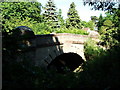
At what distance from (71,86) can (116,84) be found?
1.00m

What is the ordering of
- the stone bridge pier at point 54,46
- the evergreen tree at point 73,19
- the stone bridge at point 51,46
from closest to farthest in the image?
the stone bridge at point 51,46 < the stone bridge pier at point 54,46 < the evergreen tree at point 73,19

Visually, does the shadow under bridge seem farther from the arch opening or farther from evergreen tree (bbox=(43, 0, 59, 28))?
evergreen tree (bbox=(43, 0, 59, 28))

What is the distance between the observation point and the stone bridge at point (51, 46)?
30.6 ft

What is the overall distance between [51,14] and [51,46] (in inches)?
1043

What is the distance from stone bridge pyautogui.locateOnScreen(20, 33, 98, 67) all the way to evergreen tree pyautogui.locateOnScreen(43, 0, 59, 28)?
76.1ft

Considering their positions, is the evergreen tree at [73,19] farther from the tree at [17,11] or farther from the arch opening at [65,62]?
Answer: the arch opening at [65,62]

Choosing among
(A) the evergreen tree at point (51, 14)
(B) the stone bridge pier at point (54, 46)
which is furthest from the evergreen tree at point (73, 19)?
(B) the stone bridge pier at point (54, 46)

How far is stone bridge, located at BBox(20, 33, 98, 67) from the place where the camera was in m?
9.31

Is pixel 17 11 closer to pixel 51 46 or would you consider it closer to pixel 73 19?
pixel 73 19

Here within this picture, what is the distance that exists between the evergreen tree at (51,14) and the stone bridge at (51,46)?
23195 millimetres

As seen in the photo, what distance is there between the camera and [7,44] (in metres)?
4.83

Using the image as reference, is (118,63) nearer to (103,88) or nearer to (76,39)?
(103,88)

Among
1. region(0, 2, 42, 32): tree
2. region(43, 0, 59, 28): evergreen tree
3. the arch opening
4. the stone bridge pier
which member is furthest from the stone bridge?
region(43, 0, 59, 28): evergreen tree

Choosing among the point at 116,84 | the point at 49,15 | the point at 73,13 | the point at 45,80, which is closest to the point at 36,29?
the point at 49,15
